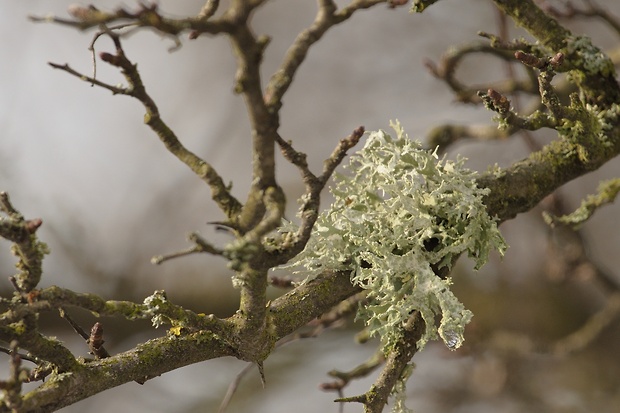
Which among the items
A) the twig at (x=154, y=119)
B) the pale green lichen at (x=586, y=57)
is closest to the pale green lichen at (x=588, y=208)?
the pale green lichen at (x=586, y=57)

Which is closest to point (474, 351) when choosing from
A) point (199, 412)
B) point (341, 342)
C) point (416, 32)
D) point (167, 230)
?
point (341, 342)

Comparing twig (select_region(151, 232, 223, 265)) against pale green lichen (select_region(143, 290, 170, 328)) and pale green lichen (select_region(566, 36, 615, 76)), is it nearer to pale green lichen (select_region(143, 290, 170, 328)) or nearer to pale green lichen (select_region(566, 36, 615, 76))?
pale green lichen (select_region(143, 290, 170, 328))

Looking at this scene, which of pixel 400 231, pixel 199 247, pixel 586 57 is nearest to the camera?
pixel 199 247

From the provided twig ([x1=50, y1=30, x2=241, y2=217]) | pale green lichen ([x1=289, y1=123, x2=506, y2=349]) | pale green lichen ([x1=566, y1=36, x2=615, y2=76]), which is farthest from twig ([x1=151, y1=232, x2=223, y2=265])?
pale green lichen ([x1=566, y1=36, x2=615, y2=76])

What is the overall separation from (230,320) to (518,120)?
55cm

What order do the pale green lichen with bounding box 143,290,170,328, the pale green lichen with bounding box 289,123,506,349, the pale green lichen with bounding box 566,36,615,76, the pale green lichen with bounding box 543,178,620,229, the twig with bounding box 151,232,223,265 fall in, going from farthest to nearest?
the pale green lichen with bounding box 543,178,620,229 → the pale green lichen with bounding box 566,36,615,76 → the pale green lichen with bounding box 289,123,506,349 → the pale green lichen with bounding box 143,290,170,328 → the twig with bounding box 151,232,223,265

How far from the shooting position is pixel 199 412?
130 inches

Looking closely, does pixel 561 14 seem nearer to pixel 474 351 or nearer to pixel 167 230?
pixel 474 351

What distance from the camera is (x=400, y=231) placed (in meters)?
1.25

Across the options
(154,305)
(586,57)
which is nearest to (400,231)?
(154,305)

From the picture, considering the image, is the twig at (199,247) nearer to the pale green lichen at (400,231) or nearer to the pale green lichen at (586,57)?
the pale green lichen at (400,231)

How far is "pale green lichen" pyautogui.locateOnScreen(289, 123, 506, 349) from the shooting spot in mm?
1201

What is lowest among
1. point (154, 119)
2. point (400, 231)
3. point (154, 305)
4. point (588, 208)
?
point (154, 305)

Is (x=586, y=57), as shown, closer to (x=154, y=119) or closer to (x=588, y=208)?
(x=588, y=208)
